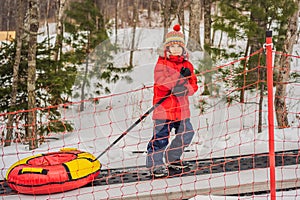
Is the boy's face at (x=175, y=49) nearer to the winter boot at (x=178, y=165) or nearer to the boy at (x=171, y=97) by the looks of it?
the boy at (x=171, y=97)

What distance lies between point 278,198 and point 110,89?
20.0ft

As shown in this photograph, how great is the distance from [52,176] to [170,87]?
1295 millimetres

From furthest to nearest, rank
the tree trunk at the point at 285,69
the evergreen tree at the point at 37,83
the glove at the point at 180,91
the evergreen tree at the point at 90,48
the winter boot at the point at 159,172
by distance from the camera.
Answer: the evergreen tree at the point at 90,48 → the evergreen tree at the point at 37,83 → the tree trunk at the point at 285,69 → the winter boot at the point at 159,172 → the glove at the point at 180,91

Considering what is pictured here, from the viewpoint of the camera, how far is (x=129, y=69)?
26.6ft

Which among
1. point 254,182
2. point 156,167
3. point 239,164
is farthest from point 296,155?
point 156,167

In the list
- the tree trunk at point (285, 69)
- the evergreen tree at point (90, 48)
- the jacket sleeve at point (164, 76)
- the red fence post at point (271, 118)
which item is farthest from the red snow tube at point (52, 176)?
the evergreen tree at point (90, 48)

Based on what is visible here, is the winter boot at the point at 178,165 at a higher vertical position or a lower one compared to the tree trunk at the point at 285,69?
lower

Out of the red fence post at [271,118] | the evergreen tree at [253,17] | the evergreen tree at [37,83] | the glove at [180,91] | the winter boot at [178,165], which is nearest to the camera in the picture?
the red fence post at [271,118]

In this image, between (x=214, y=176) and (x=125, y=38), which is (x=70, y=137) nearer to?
(x=214, y=176)

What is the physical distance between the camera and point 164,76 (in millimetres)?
3670

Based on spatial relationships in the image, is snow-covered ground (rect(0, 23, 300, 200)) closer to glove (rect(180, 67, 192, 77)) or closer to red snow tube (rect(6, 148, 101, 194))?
red snow tube (rect(6, 148, 101, 194))

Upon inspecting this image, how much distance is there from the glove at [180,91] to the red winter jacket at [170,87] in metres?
0.03

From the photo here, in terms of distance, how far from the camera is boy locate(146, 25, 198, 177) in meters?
Answer: 3.64

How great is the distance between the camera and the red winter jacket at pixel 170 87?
3643mm
